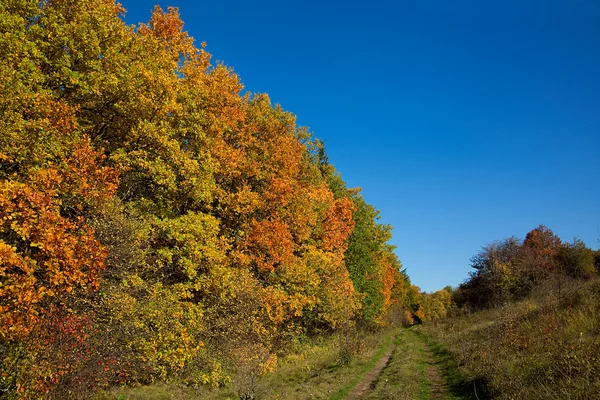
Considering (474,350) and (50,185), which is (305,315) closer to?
(474,350)

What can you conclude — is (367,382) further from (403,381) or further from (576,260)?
(576,260)

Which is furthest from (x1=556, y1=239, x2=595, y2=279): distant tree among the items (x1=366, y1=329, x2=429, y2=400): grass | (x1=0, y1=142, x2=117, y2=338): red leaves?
(x1=0, y1=142, x2=117, y2=338): red leaves

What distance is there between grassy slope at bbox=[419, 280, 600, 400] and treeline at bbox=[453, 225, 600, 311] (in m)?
5.71

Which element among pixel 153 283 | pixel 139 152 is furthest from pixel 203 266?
pixel 139 152

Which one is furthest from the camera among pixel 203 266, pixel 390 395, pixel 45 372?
pixel 203 266

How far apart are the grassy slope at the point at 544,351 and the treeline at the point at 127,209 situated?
1147 centimetres

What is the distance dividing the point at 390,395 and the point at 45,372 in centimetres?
1205

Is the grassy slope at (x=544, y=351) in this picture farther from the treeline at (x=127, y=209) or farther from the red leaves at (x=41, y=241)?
the red leaves at (x=41, y=241)

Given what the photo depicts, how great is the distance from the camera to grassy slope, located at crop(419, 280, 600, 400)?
1012cm

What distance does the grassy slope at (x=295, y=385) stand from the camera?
15.7 meters

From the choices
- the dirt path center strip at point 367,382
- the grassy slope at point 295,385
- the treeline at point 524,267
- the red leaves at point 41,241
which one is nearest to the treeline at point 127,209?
the red leaves at point 41,241

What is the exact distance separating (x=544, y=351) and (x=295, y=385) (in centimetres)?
1154

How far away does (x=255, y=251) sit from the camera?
2458cm

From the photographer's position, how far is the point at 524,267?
3631cm
